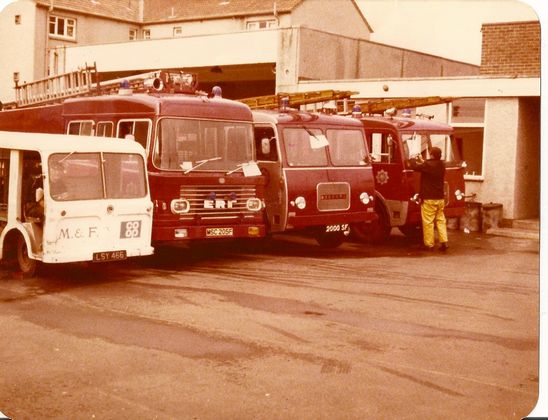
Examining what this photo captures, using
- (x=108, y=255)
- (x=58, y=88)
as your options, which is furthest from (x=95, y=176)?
(x=58, y=88)

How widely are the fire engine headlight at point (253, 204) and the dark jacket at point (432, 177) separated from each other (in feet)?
10.5

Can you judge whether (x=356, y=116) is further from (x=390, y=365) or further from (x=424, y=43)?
(x=390, y=365)

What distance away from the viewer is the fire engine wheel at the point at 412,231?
50.0 feet

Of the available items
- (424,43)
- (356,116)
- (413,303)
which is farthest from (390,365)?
(356,116)

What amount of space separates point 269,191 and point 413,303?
391 cm

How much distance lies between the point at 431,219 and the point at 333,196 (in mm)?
1951

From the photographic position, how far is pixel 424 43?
934cm

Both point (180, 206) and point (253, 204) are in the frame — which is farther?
point (253, 204)

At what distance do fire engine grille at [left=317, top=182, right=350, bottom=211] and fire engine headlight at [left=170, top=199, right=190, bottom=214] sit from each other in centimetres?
251

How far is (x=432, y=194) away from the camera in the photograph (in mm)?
13344

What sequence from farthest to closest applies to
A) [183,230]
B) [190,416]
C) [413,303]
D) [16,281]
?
Result: 1. [183,230]
2. [16,281]
3. [413,303]
4. [190,416]

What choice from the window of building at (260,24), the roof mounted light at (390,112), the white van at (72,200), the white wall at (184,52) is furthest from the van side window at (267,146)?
the window of building at (260,24)

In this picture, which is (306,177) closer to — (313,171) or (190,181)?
(313,171)

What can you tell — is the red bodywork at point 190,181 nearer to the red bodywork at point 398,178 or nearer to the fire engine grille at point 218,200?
the fire engine grille at point 218,200
